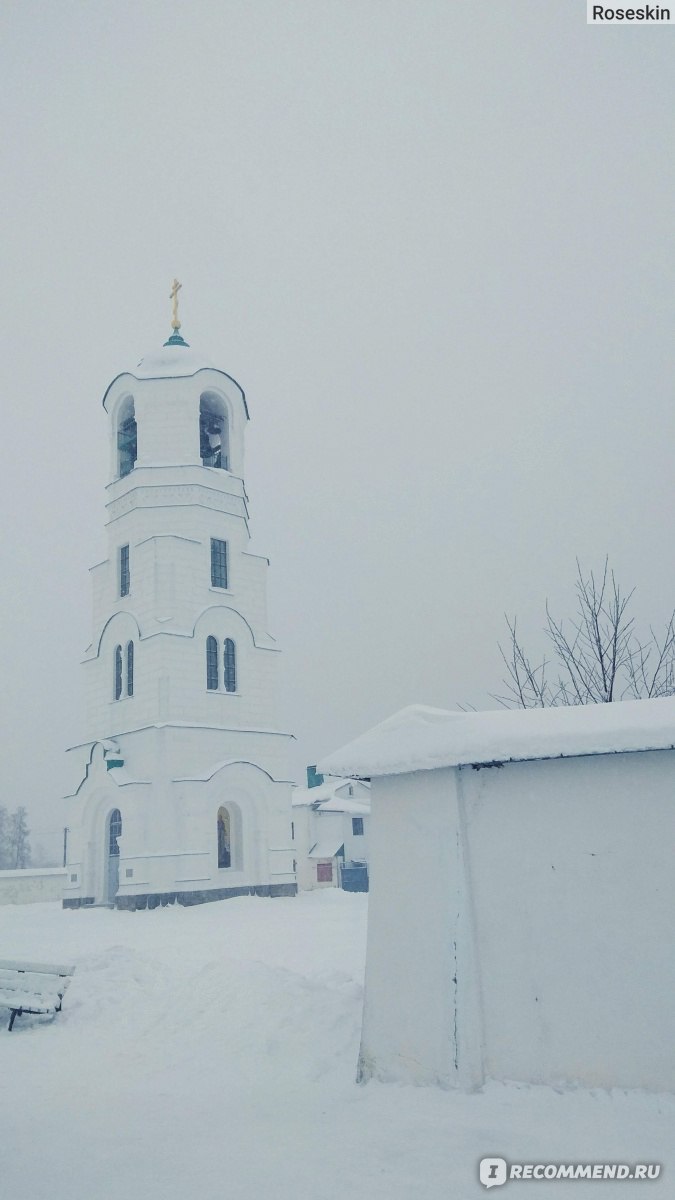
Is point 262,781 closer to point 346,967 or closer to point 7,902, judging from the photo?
point 7,902

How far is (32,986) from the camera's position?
8812mm

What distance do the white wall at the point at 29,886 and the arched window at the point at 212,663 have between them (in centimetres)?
1037

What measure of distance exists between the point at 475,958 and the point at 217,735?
19.4m

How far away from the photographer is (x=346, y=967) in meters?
10.1

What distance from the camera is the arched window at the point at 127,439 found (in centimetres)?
2797

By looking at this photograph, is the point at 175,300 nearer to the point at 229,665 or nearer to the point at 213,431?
the point at 213,431

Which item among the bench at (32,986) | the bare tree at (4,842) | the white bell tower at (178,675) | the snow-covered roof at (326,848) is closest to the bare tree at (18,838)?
the bare tree at (4,842)

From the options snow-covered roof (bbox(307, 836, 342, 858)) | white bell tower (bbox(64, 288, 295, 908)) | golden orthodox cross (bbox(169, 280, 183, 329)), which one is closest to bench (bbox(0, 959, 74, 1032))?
white bell tower (bbox(64, 288, 295, 908))

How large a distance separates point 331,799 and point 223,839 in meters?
17.8

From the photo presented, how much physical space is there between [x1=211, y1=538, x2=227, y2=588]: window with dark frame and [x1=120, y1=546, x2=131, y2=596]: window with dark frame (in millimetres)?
2792

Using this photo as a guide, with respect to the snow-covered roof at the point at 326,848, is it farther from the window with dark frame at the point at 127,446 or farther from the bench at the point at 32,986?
the bench at the point at 32,986

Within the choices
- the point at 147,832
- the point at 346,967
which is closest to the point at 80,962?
the point at 346,967

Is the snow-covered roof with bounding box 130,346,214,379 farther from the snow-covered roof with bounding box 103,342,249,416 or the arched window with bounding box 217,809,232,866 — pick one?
the arched window with bounding box 217,809,232,866

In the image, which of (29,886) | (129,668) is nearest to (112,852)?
(129,668)
